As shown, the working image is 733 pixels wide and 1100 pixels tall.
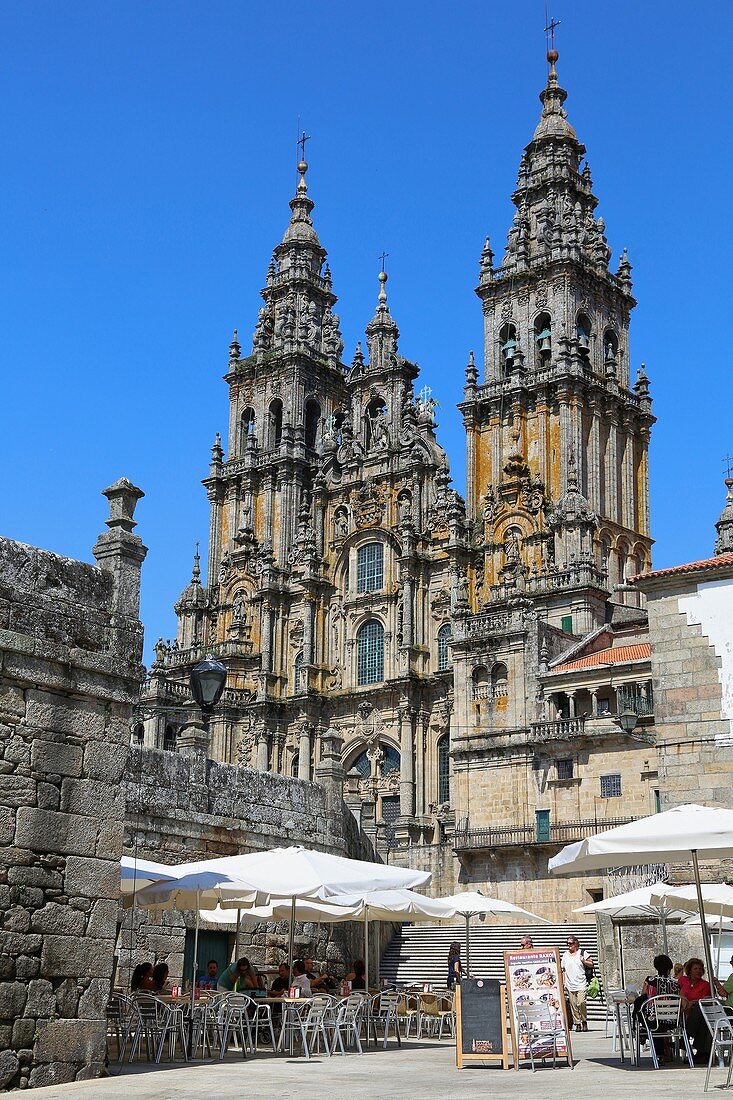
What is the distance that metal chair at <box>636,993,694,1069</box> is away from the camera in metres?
12.7

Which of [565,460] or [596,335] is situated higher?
[596,335]

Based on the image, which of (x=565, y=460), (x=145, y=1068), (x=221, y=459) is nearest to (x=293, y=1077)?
(x=145, y=1068)

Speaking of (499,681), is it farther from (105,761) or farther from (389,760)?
(105,761)

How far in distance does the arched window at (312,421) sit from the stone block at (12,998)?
52.2 m

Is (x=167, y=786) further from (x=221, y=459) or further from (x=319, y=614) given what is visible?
(x=221, y=459)

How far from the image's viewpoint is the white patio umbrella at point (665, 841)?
12508 millimetres

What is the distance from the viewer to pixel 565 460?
164ft

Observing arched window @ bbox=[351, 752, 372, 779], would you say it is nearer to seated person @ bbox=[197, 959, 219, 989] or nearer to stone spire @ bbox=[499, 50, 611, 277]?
stone spire @ bbox=[499, 50, 611, 277]

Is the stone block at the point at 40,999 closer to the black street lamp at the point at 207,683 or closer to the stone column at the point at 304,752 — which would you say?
the black street lamp at the point at 207,683

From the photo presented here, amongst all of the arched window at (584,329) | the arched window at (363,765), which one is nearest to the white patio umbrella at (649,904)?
the arched window at (363,765)

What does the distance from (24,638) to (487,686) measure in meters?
33.4

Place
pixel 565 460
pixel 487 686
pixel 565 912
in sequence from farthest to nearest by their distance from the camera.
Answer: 1. pixel 565 460
2. pixel 487 686
3. pixel 565 912

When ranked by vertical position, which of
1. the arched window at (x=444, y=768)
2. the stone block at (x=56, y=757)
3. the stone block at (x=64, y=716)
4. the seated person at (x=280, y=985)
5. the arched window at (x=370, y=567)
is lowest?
the seated person at (x=280, y=985)

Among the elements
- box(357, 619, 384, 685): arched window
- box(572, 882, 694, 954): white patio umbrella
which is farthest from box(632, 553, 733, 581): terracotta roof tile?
Result: box(357, 619, 384, 685): arched window
